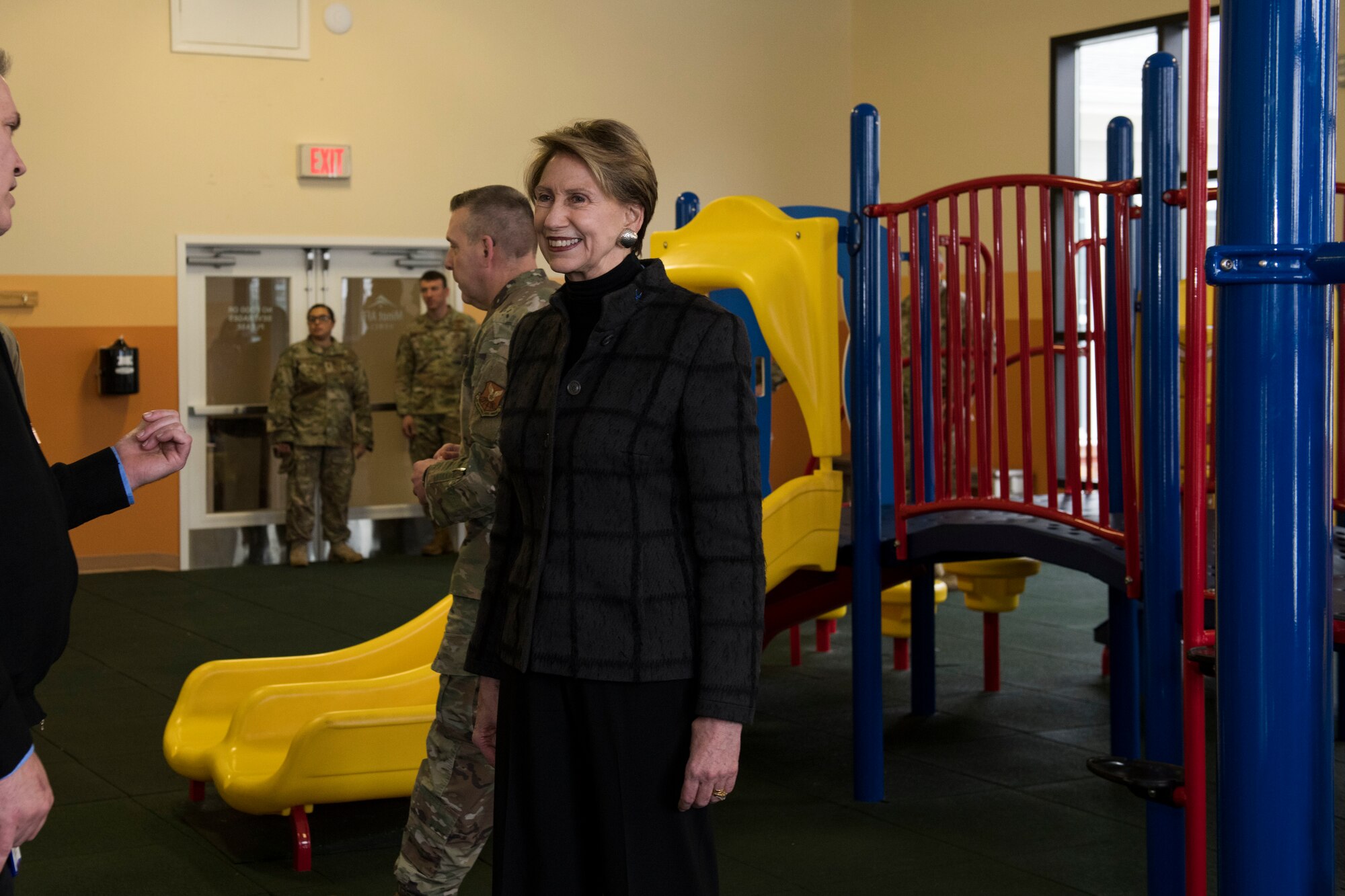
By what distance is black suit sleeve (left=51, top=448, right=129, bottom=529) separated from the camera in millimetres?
1891

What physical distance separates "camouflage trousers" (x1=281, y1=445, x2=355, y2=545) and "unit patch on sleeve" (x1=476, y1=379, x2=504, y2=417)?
20.8ft

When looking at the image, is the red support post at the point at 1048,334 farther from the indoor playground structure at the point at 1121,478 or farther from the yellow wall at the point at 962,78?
the yellow wall at the point at 962,78

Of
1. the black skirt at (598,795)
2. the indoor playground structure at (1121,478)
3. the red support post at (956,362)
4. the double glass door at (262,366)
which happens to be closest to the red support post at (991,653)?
the indoor playground structure at (1121,478)

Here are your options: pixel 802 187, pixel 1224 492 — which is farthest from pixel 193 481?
pixel 1224 492

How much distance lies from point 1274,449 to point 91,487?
1.51 m

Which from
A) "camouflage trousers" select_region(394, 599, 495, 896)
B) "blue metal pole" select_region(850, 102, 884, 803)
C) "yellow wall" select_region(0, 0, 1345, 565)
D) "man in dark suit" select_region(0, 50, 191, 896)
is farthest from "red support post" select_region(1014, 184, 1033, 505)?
"yellow wall" select_region(0, 0, 1345, 565)

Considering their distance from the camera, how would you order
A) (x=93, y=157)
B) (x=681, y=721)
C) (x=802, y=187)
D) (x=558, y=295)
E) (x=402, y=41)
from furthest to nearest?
1. (x=802, y=187)
2. (x=402, y=41)
3. (x=93, y=157)
4. (x=558, y=295)
5. (x=681, y=721)

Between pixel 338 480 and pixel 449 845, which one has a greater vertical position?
pixel 338 480

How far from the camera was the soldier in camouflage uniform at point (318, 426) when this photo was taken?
8.57 meters

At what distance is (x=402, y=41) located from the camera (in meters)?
9.04

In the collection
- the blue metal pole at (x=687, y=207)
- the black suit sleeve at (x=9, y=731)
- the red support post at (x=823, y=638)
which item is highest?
the blue metal pole at (x=687, y=207)

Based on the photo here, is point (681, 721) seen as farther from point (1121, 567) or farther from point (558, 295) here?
point (1121, 567)

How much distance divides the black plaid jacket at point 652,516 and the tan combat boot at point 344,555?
7.25m

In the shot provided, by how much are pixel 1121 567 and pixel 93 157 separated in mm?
7064
